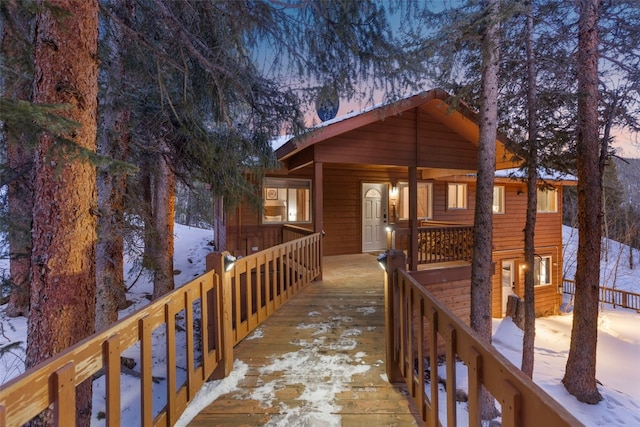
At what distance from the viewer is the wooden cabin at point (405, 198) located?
684 centimetres

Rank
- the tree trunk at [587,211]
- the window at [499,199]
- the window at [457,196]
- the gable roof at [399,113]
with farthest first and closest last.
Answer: the window at [499,199]
the window at [457,196]
the gable roof at [399,113]
the tree trunk at [587,211]

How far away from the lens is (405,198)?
10.5 metres

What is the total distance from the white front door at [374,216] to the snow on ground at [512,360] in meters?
4.04

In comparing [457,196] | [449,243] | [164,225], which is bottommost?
[449,243]

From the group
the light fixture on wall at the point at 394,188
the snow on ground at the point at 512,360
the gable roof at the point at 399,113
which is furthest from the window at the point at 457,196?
the snow on ground at the point at 512,360

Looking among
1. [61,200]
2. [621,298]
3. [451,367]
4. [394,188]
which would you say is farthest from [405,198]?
[621,298]

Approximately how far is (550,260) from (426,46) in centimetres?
1130

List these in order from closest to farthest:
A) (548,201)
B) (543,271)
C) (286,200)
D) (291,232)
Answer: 1. (291,232)
2. (286,200)
3. (548,201)
4. (543,271)

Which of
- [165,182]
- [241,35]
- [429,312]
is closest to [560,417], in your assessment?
[429,312]

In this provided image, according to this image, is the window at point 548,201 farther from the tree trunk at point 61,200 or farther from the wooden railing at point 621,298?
the tree trunk at point 61,200

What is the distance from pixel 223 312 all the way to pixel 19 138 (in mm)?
1844

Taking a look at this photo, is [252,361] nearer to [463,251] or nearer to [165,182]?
[165,182]

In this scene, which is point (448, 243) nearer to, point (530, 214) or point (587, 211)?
point (530, 214)

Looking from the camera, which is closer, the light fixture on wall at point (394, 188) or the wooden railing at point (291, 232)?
the wooden railing at point (291, 232)
